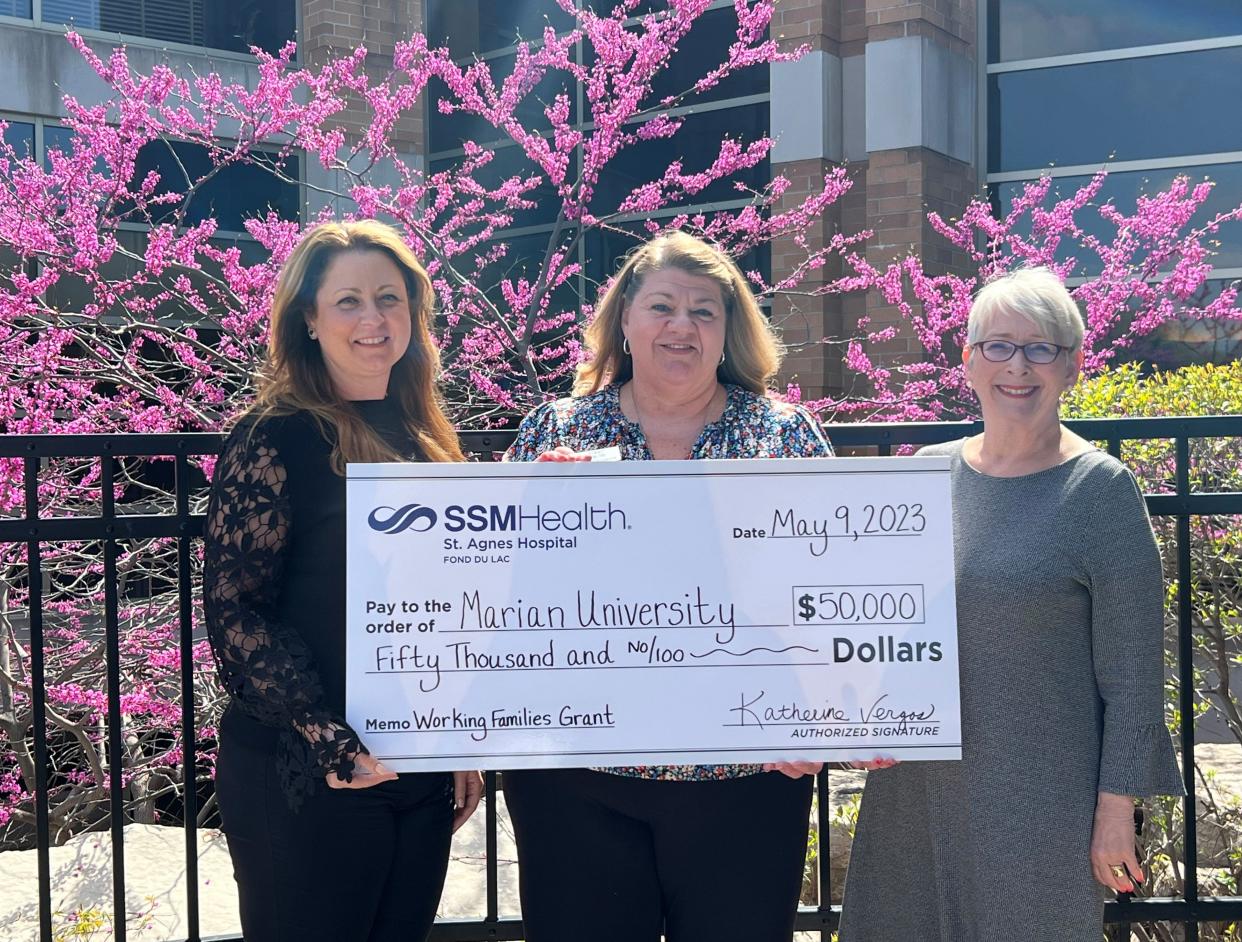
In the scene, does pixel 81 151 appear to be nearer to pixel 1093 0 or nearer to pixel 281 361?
pixel 281 361

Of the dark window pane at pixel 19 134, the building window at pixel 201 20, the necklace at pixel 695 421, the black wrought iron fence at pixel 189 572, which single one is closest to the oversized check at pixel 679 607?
the necklace at pixel 695 421

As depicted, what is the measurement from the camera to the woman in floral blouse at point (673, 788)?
7.47 ft

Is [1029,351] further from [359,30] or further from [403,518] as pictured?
[359,30]

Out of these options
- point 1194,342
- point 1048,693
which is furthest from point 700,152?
point 1048,693

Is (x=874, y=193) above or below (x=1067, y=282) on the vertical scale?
above

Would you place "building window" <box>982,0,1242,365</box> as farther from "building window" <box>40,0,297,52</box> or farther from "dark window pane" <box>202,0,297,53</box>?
"building window" <box>40,0,297,52</box>

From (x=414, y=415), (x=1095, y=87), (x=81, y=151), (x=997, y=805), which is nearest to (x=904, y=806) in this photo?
(x=997, y=805)

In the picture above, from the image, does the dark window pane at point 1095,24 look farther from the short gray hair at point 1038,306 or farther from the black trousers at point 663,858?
the black trousers at point 663,858

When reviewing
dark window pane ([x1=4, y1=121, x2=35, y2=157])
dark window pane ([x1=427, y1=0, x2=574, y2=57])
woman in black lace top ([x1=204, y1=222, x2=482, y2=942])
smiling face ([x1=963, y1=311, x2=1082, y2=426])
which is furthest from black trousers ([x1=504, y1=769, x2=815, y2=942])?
dark window pane ([x1=4, y1=121, x2=35, y2=157])

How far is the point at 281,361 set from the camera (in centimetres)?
239

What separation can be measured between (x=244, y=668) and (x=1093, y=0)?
10.4m

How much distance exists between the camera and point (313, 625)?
2.29 metres

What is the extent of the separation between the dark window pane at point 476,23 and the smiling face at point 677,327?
34.6 ft

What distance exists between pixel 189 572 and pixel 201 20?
1133 centimetres
